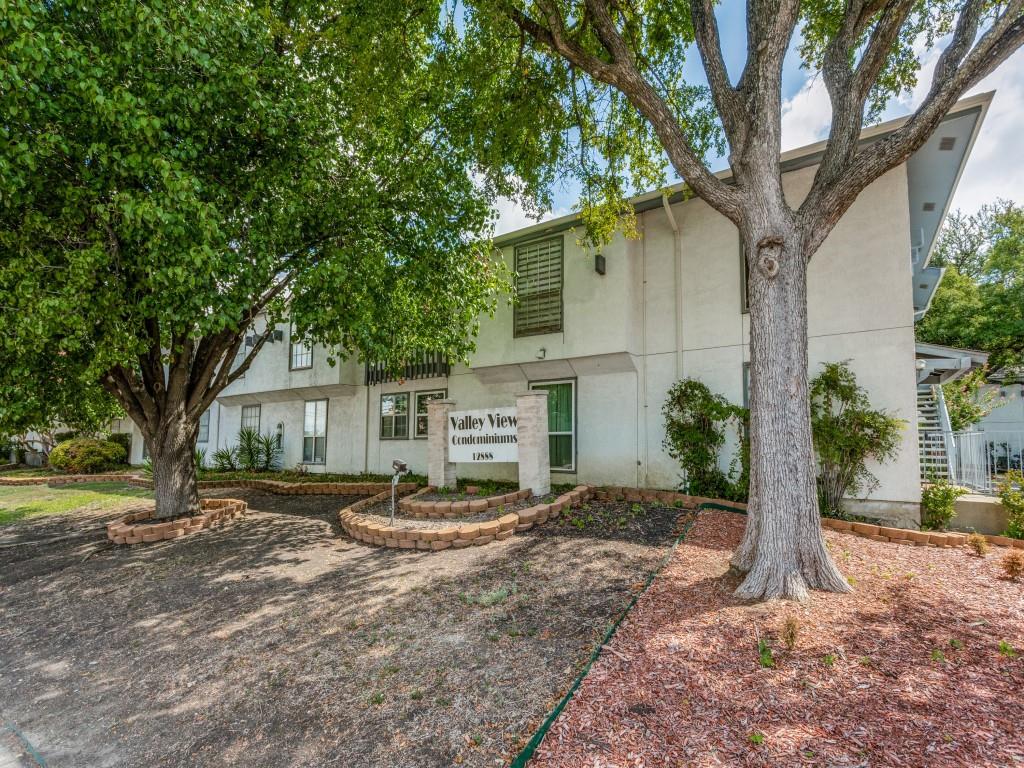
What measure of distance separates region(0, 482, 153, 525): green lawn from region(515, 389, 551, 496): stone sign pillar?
10.1 meters

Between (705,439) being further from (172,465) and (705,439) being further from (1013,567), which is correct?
(172,465)

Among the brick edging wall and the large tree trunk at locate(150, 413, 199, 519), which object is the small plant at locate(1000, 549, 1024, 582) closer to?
the brick edging wall

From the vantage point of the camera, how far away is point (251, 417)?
1814cm

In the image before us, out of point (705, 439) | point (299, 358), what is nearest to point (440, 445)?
point (705, 439)

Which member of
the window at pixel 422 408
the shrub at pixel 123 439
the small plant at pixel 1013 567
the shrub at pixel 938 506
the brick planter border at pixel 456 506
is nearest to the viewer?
the small plant at pixel 1013 567

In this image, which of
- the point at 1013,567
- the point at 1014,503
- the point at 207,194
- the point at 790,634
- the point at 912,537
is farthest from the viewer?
the point at 1014,503

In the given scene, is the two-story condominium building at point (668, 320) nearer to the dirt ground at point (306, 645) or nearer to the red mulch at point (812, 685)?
the dirt ground at point (306, 645)

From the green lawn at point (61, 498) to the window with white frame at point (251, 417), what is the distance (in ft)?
13.3

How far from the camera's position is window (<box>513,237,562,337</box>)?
419 inches

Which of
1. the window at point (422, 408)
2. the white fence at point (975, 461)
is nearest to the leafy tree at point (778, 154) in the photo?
the white fence at point (975, 461)

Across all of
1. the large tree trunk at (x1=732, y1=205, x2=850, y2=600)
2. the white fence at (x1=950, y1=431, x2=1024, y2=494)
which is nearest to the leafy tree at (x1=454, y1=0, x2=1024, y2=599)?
the large tree trunk at (x1=732, y1=205, x2=850, y2=600)

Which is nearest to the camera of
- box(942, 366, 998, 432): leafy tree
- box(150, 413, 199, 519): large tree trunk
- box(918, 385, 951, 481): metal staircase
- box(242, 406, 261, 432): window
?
box(150, 413, 199, 519): large tree trunk

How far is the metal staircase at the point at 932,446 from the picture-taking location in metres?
9.20

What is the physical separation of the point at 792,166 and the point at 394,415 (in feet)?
36.8
